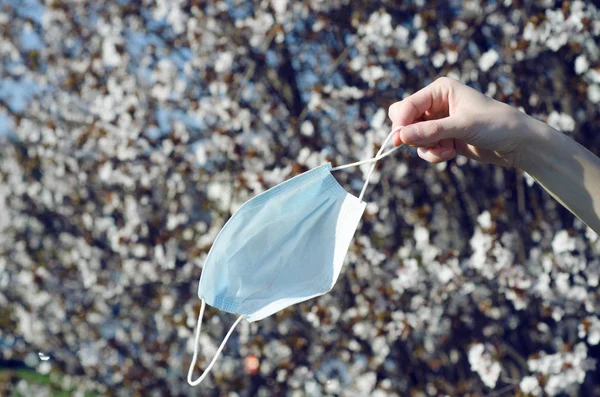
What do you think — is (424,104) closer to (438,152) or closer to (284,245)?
(438,152)

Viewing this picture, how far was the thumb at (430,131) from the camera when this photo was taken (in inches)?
59.1

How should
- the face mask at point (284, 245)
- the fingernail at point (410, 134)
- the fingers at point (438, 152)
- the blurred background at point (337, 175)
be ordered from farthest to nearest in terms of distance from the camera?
the blurred background at point (337, 175) < the face mask at point (284, 245) < the fingers at point (438, 152) < the fingernail at point (410, 134)

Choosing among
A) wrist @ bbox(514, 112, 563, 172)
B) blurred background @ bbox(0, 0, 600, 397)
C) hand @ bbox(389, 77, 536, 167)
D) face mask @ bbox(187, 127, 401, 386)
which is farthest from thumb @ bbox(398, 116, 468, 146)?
blurred background @ bbox(0, 0, 600, 397)

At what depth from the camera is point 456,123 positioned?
1.52 meters

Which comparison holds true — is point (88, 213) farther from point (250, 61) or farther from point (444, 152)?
point (444, 152)

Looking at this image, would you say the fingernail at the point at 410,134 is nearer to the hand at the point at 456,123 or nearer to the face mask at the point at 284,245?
the hand at the point at 456,123

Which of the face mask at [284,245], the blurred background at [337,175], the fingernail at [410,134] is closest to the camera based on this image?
the fingernail at [410,134]

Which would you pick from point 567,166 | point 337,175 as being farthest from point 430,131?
point 337,175

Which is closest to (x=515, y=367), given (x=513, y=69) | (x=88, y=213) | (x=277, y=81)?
(x=513, y=69)

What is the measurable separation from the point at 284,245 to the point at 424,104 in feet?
1.45

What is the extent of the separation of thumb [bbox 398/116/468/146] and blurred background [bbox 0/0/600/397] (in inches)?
78.8

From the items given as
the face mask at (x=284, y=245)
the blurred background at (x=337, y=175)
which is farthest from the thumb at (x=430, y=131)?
the blurred background at (x=337, y=175)

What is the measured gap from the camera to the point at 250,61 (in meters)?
3.90

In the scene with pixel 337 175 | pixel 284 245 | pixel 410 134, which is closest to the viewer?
pixel 410 134
